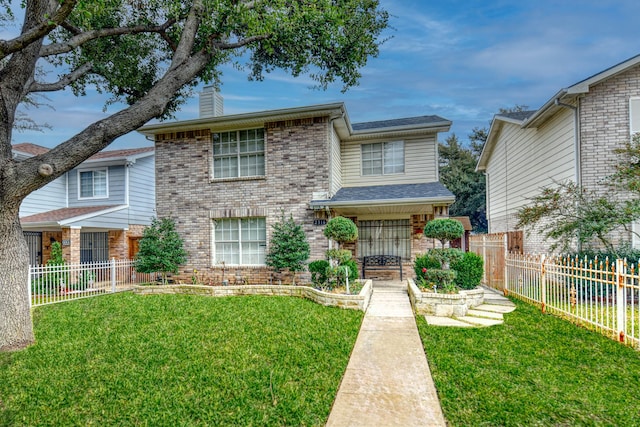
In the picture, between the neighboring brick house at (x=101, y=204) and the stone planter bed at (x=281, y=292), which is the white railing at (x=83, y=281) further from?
the neighboring brick house at (x=101, y=204)

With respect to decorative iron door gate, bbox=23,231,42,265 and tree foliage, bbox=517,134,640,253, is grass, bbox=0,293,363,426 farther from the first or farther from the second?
decorative iron door gate, bbox=23,231,42,265

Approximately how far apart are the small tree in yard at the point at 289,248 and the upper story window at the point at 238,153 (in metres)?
2.21

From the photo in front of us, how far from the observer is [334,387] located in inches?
156

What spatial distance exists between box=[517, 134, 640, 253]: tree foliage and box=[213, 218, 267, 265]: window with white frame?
8510 mm

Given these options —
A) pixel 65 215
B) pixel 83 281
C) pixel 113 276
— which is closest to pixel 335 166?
pixel 113 276

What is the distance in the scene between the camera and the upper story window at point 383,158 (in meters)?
12.4

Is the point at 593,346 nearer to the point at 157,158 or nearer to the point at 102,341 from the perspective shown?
the point at 102,341

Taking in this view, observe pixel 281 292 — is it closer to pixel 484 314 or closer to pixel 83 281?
pixel 484 314

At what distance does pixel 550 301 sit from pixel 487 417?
559 cm

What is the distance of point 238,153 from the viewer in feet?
38.0

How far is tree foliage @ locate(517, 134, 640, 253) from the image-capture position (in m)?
7.96

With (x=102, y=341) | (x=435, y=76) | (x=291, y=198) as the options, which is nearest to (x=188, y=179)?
(x=291, y=198)

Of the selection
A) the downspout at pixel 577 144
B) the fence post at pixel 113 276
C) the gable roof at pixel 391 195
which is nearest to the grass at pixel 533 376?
the gable roof at pixel 391 195

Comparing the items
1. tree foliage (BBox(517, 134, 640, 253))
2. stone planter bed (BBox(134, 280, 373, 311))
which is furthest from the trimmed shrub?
tree foliage (BBox(517, 134, 640, 253))
